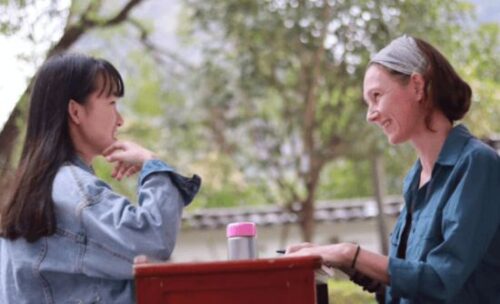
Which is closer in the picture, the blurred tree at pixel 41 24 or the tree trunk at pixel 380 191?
the blurred tree at pixel 41 24

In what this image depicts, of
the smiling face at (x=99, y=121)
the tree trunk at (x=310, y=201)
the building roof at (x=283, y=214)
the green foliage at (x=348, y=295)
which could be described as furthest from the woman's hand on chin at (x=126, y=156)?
the building roof at (x=283, y=214)

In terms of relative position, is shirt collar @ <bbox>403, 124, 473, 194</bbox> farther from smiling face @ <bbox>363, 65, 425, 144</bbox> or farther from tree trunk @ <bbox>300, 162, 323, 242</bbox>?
tree trunk @ <bbox>300, 162, 323, 242</bbox>

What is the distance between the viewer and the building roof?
12266mm

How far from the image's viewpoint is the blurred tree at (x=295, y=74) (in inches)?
284

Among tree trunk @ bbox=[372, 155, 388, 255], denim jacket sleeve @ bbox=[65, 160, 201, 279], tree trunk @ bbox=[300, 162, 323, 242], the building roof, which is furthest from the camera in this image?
the building roof

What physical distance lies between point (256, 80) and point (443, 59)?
645 centimetres

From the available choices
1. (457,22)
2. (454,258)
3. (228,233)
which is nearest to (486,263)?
(454,258)

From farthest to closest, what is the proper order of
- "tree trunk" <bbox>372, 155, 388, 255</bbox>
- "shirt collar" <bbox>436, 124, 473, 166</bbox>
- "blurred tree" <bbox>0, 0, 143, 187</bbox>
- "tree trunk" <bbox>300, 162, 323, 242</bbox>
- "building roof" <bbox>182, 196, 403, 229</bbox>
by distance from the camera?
"building roof" <bbox>182, 196, 403, 229</bbox> < "tree trunk" <bbox>372, 155, 388, 255</bbox> < "tree trunk" <bbox>300, 162, 323, 242</bbox> < "blurred tree" <bbox>0, 0, 143, 187</bbox> < "shirt collar" <bbox>436, 124, 473, 166</bbox>

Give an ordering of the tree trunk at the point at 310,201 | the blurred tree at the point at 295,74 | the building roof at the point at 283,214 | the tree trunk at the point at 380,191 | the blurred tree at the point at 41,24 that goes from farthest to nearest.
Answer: the building roof at the point at 283,214 < the tree trunk at the point at 380,191 < the tree trunk at the point at 310,201 < the blurred tree at the point at 295,74 < the blurred tree at the point at 41,24

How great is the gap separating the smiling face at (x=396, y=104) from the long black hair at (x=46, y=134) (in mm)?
492

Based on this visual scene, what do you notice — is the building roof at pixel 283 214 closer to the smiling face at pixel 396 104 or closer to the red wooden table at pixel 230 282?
the smiling face at pixel 396 104

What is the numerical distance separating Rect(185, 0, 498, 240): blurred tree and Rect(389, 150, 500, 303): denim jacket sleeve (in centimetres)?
527

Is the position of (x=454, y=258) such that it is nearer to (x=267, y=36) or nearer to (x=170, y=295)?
(x=170, y=295)

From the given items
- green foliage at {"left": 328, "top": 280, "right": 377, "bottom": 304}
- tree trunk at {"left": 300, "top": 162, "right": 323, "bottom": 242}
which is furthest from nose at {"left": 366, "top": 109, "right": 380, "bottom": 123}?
tree trunk at {"left": 300, "top": 162, "right": 323, "bottom": 242}
